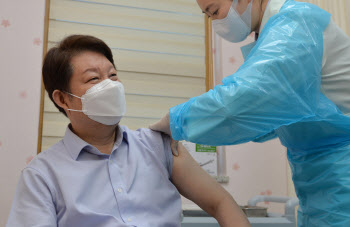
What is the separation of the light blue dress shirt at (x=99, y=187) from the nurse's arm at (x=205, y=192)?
2.0 inches

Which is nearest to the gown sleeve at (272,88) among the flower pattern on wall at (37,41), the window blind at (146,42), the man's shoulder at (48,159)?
the man's shoulder at (48,159)

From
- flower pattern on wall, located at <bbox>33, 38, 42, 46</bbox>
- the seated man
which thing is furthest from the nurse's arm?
flower pattern on wall, located at <bbox>33, 38, 42, 46</bbox>

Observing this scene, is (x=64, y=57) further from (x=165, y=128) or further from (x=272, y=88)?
(x=272, y=88)

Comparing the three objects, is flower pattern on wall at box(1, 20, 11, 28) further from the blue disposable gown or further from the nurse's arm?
the blue disposable gown

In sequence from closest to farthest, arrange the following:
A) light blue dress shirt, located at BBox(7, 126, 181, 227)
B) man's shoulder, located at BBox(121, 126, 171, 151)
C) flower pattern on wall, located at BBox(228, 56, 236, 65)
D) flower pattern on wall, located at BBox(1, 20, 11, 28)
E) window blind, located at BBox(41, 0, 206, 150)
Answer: light blue dress shirt, located at BBox(7, 126, 181, 227) < man's shoulder, located at BBox(121, 126, 171, 151) < flower pattern on wall, located at BBox(1, 20, 11, 28) < window blind, located at BBox(41, 0, 206, 150) < flower pattern on wall, located at BBox(228, 56, 236, 65)

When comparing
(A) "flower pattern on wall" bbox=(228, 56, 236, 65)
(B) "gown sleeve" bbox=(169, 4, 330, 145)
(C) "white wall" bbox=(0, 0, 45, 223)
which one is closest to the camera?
(B) "gown sleeve" bbox=(169, 4, 330, 145)

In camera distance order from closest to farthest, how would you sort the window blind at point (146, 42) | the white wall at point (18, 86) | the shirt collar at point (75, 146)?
1. the shirt collar at point (75, 146)
2. the white wall at point (18, 86)
3. the window blind at point (146, 42)

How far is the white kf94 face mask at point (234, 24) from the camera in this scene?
1365 mm

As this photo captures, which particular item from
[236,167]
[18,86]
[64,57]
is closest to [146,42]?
[18,86]

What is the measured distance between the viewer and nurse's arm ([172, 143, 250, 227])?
1.38 metres

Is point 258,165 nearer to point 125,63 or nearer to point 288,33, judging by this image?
point 125,63

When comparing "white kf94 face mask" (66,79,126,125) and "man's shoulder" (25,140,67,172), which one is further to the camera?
"white kf94 face mask" (66,79,126,125)

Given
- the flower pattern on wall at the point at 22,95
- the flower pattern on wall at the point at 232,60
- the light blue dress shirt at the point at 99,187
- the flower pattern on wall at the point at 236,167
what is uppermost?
the flower pattern on wall at the point at 232,60

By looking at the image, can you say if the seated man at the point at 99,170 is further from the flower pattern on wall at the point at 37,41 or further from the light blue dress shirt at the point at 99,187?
the flower pattern on wall at the point at 37,41
